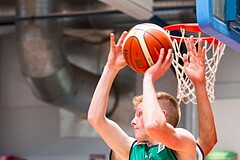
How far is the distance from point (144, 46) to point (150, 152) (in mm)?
476

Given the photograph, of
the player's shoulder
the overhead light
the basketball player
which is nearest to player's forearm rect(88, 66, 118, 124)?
the basketball player

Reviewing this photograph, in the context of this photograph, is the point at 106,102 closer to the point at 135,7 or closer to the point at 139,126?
the point at 139,126

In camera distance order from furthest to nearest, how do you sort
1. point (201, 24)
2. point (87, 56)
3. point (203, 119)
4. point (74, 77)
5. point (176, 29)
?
1. point (87, 56)
2. point (74, 77)
3. point (176, 29)
4. point (203, 119)
5. point (201, 24)

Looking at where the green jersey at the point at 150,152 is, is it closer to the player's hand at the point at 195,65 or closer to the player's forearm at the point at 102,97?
the player's forearm at the point at 102,97

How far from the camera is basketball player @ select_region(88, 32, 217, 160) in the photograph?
2686 mm

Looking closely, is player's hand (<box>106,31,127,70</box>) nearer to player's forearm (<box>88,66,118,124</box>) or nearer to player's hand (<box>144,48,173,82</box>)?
player's forearm (<box>88,66,118,124</box>)

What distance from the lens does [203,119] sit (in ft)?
10.2

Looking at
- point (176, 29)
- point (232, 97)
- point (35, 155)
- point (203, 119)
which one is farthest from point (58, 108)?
point (203, 119)

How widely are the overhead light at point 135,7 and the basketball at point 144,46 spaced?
273 centimetres

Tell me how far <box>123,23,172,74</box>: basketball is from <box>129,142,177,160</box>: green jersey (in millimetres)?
342

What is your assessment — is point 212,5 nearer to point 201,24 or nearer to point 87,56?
point 201,24

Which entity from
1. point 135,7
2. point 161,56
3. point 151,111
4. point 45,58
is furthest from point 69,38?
point 151,111

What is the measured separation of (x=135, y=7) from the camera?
605 cm

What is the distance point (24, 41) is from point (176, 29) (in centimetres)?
349
